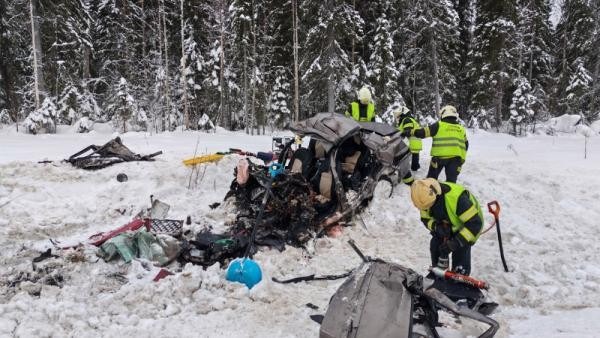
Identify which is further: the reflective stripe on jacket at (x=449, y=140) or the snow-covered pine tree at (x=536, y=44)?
the snow-covered pine tree at (x=536, y=44)

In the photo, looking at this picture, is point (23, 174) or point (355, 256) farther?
point (23, 174)

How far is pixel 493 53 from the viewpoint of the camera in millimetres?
25344

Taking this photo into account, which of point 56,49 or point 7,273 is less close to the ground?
point 56,49

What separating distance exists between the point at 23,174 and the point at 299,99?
19.6 meters

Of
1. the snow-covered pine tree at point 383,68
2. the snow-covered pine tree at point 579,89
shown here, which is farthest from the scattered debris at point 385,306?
the snow-covered pine tree at point 579,89

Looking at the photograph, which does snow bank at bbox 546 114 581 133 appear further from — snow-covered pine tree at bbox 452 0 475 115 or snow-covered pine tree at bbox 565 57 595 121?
snow-covered pine tree at bbox 452 0 475 115

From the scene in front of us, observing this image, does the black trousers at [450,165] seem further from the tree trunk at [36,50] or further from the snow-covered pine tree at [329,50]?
the tree trunk at [36,50]

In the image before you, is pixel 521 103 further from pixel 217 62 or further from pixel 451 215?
pixel 451 215

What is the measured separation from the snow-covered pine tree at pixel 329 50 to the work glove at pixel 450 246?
17.2 meters

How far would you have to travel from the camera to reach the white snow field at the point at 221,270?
13.2ft

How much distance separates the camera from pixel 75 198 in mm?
7867

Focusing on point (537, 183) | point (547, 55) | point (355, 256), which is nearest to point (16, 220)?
point (355, 256)

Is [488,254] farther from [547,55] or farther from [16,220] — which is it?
[547,55]

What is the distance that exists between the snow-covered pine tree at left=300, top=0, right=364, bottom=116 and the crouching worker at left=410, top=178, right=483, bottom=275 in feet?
56.4
